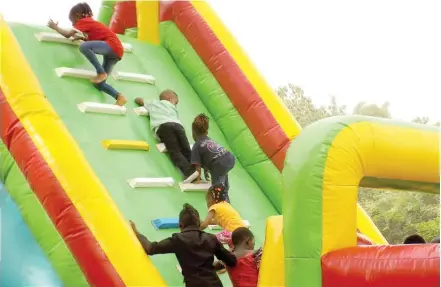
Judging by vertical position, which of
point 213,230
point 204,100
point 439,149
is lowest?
point 213,230

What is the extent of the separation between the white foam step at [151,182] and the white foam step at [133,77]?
3.38 feet

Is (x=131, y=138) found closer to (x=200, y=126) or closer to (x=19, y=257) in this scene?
(x=200, y=126)

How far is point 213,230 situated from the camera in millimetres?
4105

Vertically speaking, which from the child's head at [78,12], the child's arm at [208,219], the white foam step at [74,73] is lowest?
the child's arm at [208,219]

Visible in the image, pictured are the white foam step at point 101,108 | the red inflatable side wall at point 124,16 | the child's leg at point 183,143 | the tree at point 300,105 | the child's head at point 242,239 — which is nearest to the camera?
the child's head at point 242,239

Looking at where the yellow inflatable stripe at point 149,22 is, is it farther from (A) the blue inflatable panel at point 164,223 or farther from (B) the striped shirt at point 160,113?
(A) the blue inflatable panel at point 164,223

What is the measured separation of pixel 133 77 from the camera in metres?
4.95

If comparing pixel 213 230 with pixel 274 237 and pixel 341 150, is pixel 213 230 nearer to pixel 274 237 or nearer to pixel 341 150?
pixel 274 237

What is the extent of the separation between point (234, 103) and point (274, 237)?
78.7 inches

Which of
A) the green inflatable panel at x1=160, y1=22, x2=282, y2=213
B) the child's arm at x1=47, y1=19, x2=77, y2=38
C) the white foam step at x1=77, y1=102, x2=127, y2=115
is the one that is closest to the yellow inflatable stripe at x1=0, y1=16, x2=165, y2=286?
the white foam step at x1=77, y1=102, x2=127, y2=115

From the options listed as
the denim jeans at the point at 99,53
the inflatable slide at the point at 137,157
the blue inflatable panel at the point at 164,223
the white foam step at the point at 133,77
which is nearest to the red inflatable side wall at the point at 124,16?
the inflatable slide at the point at 137,157

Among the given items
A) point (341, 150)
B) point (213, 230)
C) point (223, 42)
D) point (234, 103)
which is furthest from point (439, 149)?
point (223, 42)

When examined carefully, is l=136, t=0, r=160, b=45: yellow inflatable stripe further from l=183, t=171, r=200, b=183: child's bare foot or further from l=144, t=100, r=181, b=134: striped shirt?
l=183, t=171, r=200, b=183: child's bare foot

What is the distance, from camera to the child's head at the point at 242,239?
3.53 metres
